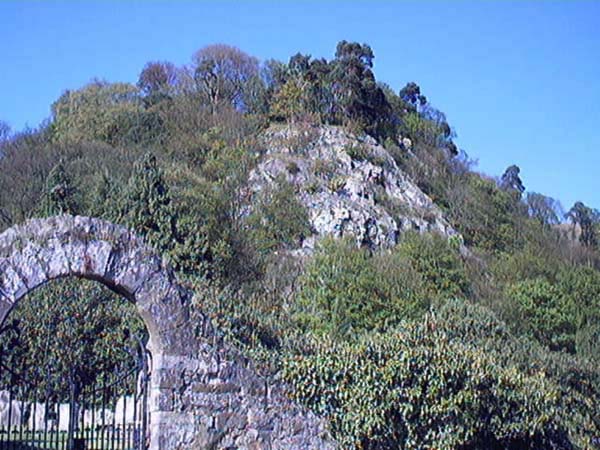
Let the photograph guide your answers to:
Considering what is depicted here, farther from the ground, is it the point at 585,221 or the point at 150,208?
the point at 585,221

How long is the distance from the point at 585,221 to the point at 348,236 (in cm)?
2242

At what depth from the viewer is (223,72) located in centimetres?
6175

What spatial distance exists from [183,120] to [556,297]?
28.0 m

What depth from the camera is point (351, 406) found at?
1145 cm

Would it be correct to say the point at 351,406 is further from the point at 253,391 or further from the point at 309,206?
the point at 309,206

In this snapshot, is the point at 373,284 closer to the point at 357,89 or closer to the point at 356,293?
the point at 356,293

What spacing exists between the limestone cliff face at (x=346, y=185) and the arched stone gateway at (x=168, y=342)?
103 ft

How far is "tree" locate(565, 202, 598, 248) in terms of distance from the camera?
54.5 m

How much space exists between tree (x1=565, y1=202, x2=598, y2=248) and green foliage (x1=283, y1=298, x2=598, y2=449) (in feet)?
144

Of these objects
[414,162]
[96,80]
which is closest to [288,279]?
[414,162]

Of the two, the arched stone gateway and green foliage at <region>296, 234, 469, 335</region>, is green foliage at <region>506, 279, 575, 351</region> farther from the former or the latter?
the arched stone gateway

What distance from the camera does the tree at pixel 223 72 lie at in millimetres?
60156

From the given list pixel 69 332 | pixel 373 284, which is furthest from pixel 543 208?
pixel 69 332

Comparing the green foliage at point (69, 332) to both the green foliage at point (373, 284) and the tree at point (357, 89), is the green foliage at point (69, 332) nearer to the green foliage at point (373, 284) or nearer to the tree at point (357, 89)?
the green foliage at point (373, 284)
